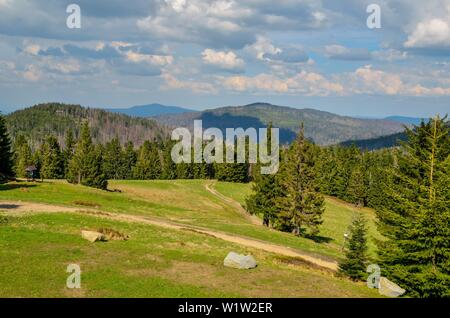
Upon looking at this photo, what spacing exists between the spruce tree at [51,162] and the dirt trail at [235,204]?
4265cm

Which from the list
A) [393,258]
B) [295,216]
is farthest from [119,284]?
[295,216]

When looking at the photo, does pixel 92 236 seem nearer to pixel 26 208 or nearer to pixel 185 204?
pixel 26 208

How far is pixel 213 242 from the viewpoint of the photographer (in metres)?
35.7

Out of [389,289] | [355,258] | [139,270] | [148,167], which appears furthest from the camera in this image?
[148,167]

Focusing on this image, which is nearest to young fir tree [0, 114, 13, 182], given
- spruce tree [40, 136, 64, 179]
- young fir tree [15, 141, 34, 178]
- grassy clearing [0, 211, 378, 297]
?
young fir tree [15, 141, 34, 178]

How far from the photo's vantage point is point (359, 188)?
123375mm

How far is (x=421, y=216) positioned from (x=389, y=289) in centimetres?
468

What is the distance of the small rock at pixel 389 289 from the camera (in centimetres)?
2431

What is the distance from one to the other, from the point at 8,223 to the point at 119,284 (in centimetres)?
1820

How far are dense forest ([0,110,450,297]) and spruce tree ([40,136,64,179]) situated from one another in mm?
283

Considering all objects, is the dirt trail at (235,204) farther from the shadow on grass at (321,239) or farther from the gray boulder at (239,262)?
the gray boulder at (239,262)

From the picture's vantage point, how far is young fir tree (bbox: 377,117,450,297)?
2428 centimetres

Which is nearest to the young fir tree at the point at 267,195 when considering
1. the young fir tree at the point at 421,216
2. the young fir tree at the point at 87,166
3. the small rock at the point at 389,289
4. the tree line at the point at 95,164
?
the young fir tree at the point at 421,216

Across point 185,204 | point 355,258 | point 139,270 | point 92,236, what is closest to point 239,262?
point 139,270
